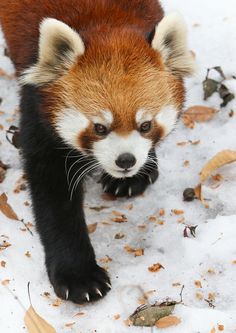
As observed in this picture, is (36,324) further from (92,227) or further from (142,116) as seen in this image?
(142,116)

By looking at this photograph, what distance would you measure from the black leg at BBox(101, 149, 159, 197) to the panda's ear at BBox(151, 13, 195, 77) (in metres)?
0.84

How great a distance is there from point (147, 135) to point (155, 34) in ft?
1.74

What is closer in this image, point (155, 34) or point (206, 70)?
point (155, 34)

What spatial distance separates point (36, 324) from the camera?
3.55 metres

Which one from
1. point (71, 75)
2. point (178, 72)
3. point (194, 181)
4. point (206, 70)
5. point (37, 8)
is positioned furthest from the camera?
point (206, 70)

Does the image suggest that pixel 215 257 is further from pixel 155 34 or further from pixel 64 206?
pixel 155 34

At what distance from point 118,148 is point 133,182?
1076 mm

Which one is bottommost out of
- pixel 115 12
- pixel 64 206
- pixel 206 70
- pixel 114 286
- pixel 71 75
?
pixel 114 286

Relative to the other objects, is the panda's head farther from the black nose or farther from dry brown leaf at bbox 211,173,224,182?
dry brown leaf at bbox 211,173,224,182

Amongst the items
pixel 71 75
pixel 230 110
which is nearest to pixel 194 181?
pixel 230 110

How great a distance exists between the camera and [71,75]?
3625 millimetres

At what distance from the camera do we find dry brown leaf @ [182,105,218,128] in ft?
16.5

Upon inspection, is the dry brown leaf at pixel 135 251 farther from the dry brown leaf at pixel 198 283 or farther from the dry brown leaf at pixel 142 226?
the dry brown leaf at pixel 198 283

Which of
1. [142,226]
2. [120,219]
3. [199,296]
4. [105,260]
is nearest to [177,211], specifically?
[142,226]
